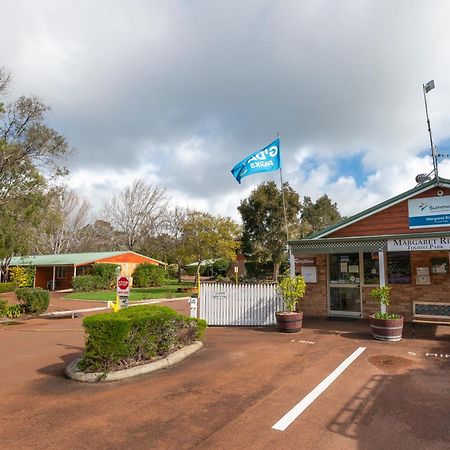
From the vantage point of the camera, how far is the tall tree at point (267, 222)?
36500 millimetres

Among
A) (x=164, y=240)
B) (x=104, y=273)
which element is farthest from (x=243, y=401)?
(x=164, y=240)

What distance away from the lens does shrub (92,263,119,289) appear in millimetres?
32438

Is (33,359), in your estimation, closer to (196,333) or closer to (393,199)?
(196,333)

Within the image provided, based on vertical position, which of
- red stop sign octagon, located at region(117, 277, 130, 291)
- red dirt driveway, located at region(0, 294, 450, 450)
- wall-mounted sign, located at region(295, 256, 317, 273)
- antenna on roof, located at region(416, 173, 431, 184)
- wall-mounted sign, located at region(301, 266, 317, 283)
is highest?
antenna on roof, located at region(416, 173, 431, 184)

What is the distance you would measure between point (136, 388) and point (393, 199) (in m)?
9.39

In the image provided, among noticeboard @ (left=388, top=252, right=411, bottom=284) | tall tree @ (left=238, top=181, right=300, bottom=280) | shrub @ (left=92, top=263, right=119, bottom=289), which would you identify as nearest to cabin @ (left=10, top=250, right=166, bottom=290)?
shrub @ (left=92, top=263, right=119, bottom=289)

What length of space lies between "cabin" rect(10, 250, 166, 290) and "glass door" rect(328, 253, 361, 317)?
78.5ft

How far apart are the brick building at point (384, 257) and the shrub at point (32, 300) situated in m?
11.6

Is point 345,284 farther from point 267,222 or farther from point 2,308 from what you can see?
point 267,222

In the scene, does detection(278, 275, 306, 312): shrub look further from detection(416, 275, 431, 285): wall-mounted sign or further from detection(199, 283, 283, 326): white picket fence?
detection(416, 275, 431, 285): wall-mounted sign

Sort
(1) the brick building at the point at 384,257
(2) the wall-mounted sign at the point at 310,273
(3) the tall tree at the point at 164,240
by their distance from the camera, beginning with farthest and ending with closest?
(3) the tall tree at the point at 164,240 < (2) the wall-mounted sign at the point at 310,273 < (1) the brick building at the point at 384,257

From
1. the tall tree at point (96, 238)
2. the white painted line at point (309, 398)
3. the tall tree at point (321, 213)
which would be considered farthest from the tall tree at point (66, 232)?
the white painted line at point (309, 398)

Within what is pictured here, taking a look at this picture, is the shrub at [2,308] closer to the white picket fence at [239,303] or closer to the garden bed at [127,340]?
the white picket fence at [239,303]

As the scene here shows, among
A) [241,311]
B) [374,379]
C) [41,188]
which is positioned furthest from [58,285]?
[374,379]
